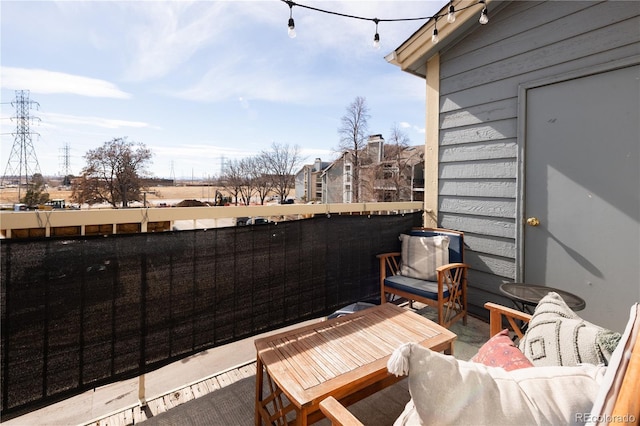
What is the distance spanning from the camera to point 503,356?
1025 mm

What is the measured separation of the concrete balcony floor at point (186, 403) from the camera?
1.79 m

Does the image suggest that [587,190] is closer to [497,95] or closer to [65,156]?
[497,95]

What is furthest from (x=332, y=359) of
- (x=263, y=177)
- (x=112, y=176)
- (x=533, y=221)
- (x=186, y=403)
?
(x=263, y=177)

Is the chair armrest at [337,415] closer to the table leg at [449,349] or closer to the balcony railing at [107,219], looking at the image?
the table leg at [449,349]

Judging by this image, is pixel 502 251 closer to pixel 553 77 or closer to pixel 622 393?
pixel 553 77

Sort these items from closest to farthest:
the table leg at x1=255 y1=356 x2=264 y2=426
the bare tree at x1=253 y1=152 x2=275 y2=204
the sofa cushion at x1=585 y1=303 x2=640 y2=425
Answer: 1. the sofa cushion at x1=585 y1=303 x2=640 y2=425
2. the table leg at x1=255 y1=356 x2=264 y2=426
3. the bare tree at x1=253 y1=152 x2=275 y2=204

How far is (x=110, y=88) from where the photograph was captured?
1709 centimetres

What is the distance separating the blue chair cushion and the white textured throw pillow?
0.08 m

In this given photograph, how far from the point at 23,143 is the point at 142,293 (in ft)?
109

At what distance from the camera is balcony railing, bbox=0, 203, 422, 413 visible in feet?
5.00

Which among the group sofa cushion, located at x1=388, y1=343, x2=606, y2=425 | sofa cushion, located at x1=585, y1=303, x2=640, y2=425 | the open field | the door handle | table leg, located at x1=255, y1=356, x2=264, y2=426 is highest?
the open field

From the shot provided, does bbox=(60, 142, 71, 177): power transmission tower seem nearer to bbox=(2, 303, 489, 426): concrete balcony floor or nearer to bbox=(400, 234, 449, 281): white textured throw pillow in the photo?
bbox=(2, 303, 489, 426): concrete balcony floor

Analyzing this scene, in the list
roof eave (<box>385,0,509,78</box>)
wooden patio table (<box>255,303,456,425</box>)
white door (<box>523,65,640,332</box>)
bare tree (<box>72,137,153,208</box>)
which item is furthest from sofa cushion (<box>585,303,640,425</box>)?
bare tree (<box>72,137,153,208</box>)

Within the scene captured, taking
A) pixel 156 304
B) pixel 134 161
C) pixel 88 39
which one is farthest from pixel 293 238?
pixel 134 161
